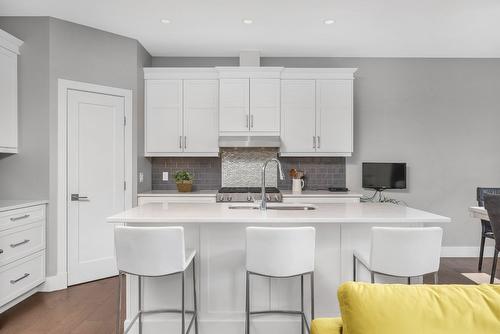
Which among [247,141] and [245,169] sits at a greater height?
[247,141]

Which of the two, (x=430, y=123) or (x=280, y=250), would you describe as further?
(x=430, y=123)

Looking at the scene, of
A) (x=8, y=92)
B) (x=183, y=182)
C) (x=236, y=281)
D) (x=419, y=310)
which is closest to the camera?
(x=419, y=310)

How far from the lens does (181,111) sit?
429 cm

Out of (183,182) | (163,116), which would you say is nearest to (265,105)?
(163,116)

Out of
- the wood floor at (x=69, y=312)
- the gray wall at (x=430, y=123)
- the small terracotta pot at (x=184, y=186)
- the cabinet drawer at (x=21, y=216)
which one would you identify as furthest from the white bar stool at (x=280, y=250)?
the gray wall at (x=430, y=123)

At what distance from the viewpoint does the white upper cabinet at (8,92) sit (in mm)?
3037

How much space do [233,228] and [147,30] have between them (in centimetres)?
267

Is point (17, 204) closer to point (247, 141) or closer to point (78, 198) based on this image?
point (78, 198)

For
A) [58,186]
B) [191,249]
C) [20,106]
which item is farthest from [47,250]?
[191,249]

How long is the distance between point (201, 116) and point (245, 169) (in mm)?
977

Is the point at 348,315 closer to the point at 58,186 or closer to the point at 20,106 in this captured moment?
the point at 58,186

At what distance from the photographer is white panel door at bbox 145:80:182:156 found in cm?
426

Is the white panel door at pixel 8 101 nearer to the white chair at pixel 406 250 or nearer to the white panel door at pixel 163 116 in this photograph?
the white panel door at pixel 163 116

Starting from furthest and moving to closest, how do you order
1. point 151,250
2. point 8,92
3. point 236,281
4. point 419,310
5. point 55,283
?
point 55,283 → point 8,92 → point 236,281 → point 151,250 → point 419,310
